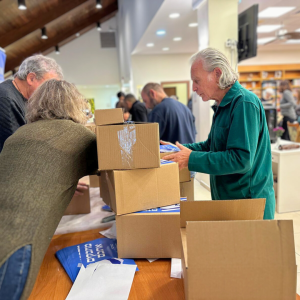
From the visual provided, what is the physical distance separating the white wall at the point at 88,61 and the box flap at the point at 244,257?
1339 cm

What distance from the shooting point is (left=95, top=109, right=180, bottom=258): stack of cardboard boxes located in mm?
1102

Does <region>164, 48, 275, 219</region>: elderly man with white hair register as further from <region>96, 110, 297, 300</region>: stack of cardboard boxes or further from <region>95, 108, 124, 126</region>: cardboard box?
<region>95, 108, 124, 126</region>: cardboard box

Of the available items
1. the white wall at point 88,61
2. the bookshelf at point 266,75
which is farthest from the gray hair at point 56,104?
the white wall at point 88,61

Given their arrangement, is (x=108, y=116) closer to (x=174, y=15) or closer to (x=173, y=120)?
(x=173, y=120)

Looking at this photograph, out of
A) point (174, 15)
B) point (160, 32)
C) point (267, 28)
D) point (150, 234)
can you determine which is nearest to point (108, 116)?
point (150, 234)

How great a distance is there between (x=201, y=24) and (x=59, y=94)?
345 cm

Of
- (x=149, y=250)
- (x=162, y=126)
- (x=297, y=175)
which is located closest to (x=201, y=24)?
(x=162, y=126)

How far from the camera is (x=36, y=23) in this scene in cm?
779

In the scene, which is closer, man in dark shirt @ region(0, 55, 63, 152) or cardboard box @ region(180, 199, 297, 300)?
cardboard box @ region(180, 199, 297, 300)

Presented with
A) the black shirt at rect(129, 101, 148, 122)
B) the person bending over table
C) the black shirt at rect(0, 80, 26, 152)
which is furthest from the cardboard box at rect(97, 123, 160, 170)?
the black shirt at rect(129, 101, 148, 122)

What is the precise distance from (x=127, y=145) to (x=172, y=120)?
2.17 metres

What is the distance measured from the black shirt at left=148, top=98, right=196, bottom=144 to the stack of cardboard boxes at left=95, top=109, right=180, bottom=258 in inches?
79.7

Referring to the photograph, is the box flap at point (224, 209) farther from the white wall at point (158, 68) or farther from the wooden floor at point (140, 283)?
the white wall at point (158, 68)

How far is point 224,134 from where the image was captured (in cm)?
127
